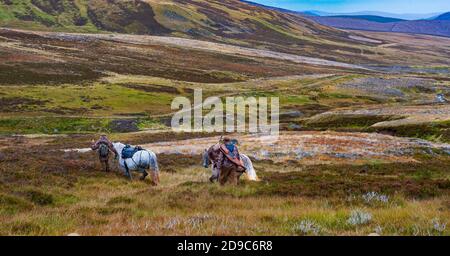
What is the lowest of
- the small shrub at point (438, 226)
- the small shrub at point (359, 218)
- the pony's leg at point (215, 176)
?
the pony's leg at point (215, 176)

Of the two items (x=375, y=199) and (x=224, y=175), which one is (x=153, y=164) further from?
(x=375, y=199)

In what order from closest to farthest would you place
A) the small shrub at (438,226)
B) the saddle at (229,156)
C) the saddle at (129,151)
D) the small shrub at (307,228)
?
the small shrub at (438,226) < the small shrub at (307,228) < the saddle at (229,156) < the saddle at (129,151)

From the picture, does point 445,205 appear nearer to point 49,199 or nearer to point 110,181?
point 49,199

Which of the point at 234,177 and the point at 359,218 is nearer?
the point at 359,218

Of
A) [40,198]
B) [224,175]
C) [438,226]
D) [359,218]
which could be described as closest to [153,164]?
[224,175]

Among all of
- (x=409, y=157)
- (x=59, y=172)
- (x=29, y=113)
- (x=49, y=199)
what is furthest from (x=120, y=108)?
(x=49, y=199)

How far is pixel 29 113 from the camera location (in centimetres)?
7912

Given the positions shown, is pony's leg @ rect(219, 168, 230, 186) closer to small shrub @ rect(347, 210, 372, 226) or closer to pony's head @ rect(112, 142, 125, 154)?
pony's head @ rect(112, 142, 125, 154)

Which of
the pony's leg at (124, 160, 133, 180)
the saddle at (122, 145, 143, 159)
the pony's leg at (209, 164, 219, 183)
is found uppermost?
the saddle at (122, 145, 143, 159)

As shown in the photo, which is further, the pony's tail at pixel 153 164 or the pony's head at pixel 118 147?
the pony's head at pixel 118 147

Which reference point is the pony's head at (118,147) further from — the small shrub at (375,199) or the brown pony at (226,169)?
the small shrub at (375,199)

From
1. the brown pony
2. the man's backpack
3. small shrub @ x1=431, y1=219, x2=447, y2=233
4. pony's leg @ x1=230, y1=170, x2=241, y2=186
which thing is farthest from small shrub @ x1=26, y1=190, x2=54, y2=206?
small shrub @ x1=431, y1=219, x2=447, y2=233

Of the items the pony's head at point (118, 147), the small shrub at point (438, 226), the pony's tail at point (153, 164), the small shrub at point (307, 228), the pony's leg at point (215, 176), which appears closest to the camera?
the small shrub at point (438, 226)

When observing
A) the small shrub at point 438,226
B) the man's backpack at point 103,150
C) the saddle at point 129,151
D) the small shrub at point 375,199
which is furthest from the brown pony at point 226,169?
the small shrub at point 438,226
